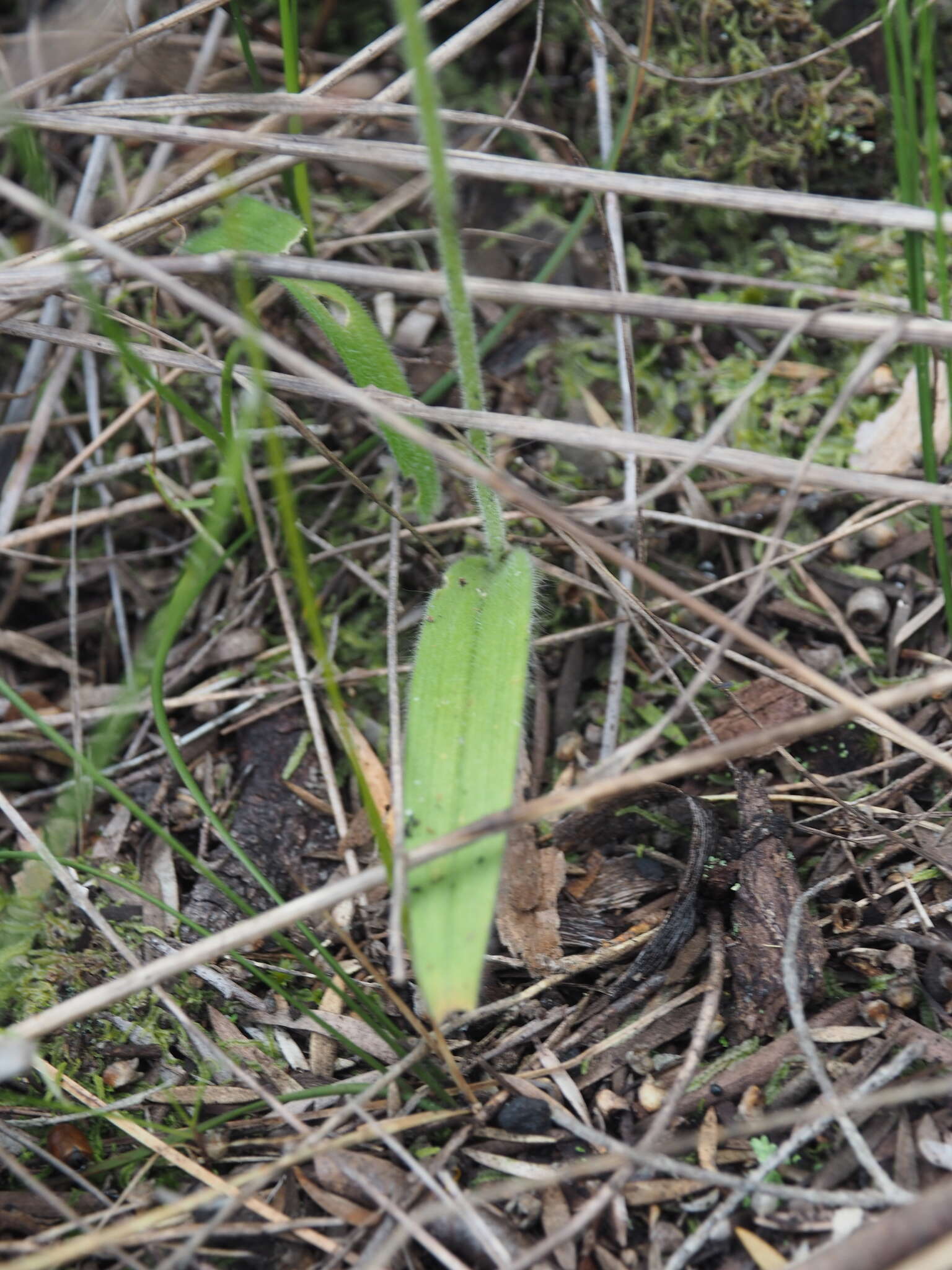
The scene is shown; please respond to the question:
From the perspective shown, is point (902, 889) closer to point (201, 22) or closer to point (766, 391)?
point (766, 391)

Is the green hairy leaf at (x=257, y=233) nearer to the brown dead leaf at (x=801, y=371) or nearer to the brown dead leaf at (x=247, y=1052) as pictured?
the brown dead leaf at (x=801, y=371)

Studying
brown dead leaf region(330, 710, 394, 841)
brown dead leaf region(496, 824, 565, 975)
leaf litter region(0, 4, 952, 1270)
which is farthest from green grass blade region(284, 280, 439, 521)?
brown dead leaf region(496, 824, 565, 975)

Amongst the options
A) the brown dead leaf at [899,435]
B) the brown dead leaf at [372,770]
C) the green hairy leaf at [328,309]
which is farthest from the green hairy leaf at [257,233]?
the brown dead leaf at [899,435]

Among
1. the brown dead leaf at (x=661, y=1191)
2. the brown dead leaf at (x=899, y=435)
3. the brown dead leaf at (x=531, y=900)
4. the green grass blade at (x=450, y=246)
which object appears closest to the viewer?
the green grass blade at (x=450, y=246)

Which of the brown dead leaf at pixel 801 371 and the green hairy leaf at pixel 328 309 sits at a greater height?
the green hairy leaf at pixel 328 309

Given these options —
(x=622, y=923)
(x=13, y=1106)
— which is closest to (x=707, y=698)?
(x=622, y=923)

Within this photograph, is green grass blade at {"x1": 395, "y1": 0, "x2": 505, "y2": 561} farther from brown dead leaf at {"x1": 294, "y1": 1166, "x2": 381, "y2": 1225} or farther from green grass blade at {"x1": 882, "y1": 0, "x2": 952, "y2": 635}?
brown dead leaf at {"x1": 294, "y1": 1166, "x2": 381, "y2": 1225}
